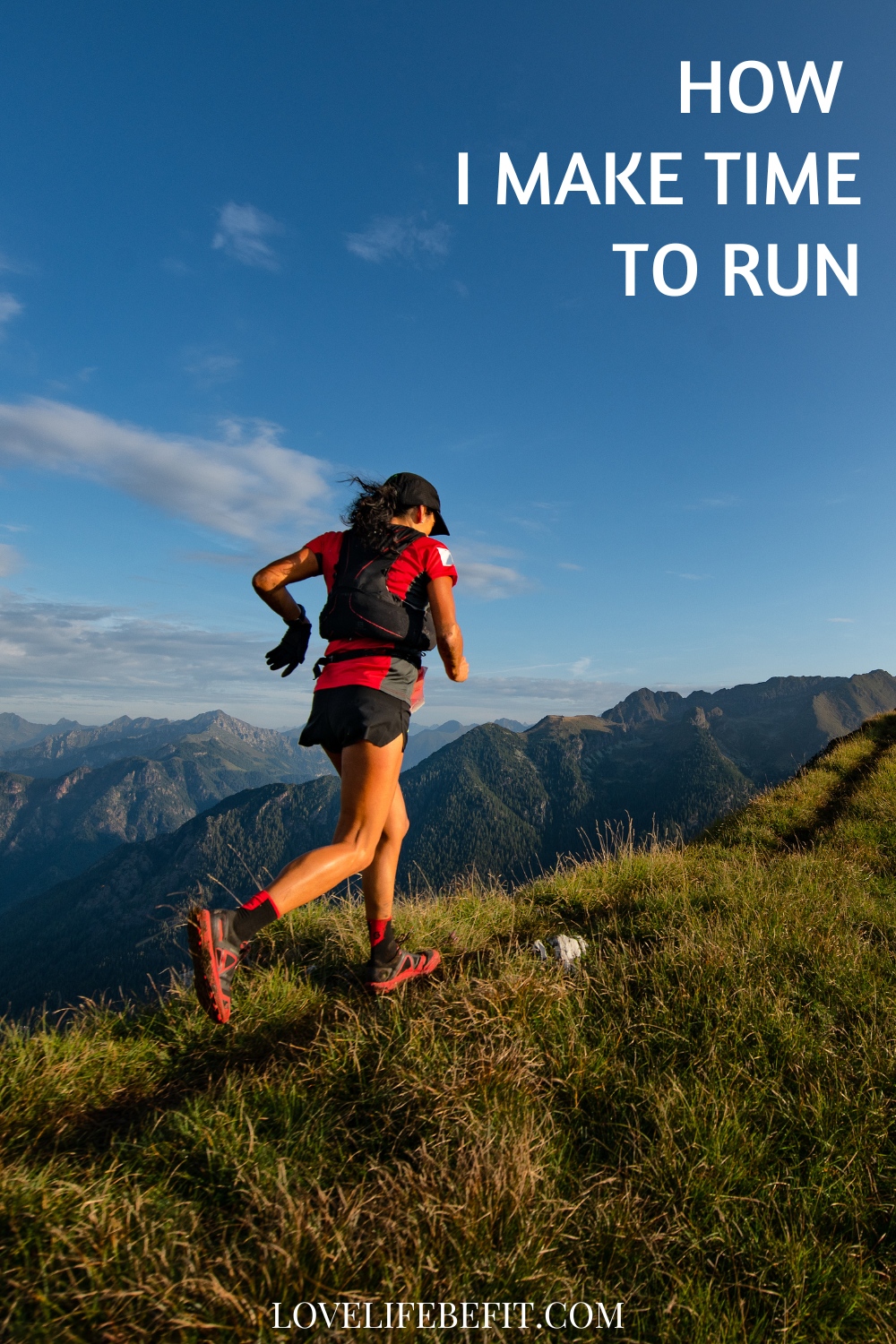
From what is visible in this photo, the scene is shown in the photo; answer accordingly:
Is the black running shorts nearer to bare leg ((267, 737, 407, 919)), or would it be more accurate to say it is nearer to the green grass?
bare leg ((267, 737, 407, 919))

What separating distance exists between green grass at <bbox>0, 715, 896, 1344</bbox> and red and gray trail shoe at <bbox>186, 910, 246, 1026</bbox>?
1.23 feet

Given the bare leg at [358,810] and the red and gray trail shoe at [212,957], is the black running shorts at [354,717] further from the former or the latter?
the red and gray trail shoe at [212,957]

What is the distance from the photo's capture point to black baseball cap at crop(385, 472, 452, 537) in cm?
461

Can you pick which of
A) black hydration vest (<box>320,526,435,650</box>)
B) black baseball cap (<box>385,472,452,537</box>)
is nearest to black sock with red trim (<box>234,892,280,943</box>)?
black hydration vest (<box>320,526,435,650</box>)

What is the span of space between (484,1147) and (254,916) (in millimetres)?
1743

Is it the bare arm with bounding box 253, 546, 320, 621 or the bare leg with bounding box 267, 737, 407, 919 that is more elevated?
the bare arm with bounding box 253, 546, 320, 621

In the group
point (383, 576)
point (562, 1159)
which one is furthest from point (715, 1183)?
point (383, 576)

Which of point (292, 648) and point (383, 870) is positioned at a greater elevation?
point (292, 648)

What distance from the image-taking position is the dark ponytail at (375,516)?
4.36m

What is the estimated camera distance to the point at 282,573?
14.9 ft

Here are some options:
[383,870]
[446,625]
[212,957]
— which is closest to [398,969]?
[383,870]

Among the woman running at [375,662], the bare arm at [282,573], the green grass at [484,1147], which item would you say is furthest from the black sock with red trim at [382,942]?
the bare arm at [282,573]

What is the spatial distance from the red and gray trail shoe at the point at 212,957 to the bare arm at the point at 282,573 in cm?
226

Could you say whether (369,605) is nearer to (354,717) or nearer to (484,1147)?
(354,717)
